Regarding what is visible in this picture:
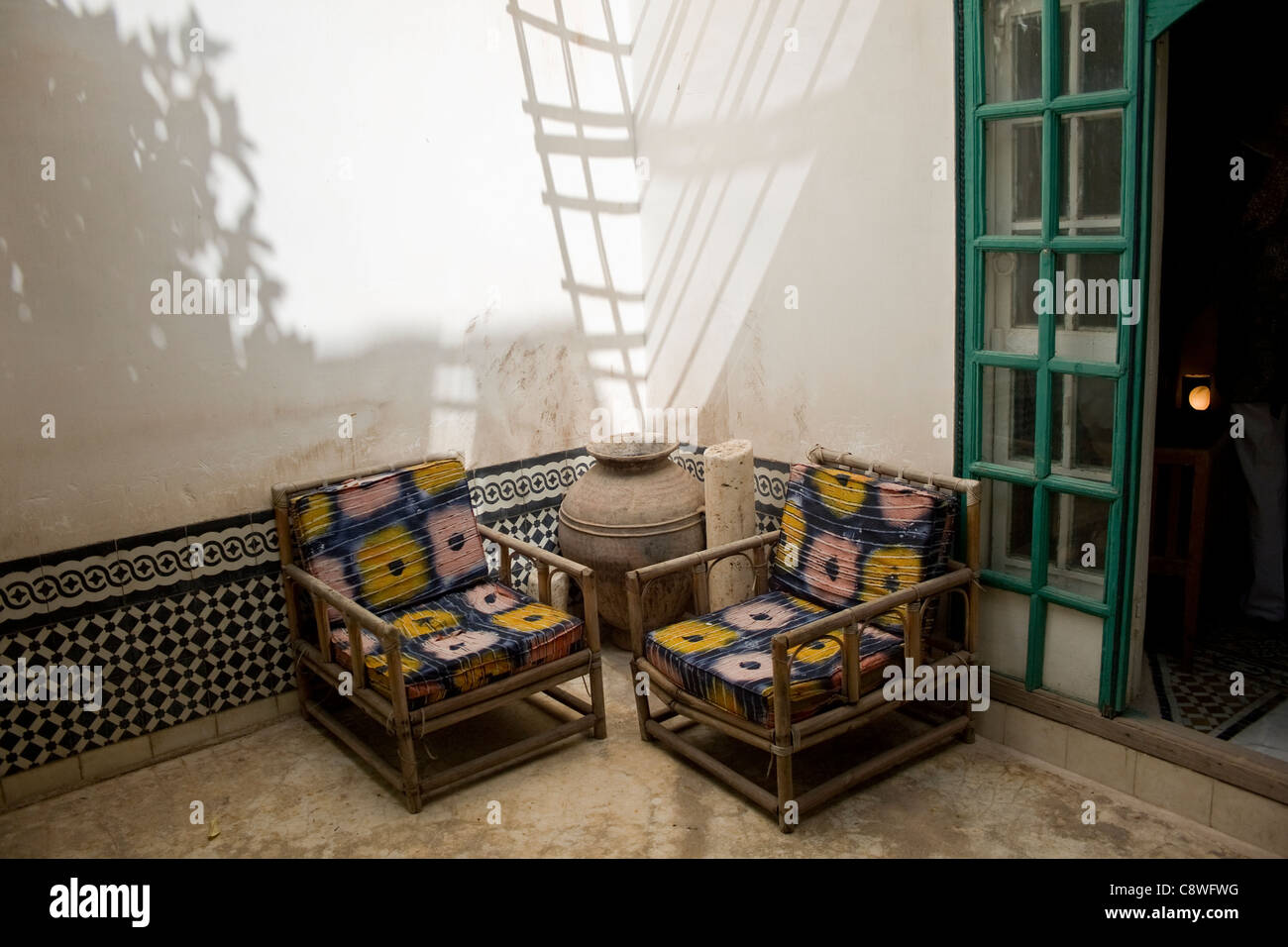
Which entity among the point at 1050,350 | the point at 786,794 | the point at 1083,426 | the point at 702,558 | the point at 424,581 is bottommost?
the point at 786,794

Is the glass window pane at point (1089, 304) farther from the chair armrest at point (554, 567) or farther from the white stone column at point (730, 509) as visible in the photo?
the chair armrest at point (554, 567)

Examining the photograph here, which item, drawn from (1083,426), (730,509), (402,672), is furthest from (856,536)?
(402,672)

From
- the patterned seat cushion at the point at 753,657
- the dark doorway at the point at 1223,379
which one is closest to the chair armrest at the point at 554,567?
the patterned seat cushion at the point at 753,657

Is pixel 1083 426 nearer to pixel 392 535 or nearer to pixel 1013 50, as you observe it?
pixel 1013 50

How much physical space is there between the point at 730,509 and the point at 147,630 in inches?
→ 101

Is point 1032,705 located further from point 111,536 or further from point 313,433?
point 111,536

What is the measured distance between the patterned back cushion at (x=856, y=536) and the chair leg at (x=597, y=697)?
0.87 metres

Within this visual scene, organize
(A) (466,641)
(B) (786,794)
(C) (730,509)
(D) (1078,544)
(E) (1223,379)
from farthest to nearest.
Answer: (C) (730,509), (E) (1223,379), (A) (466,641), (D) (1078,544), (B) (786,794)

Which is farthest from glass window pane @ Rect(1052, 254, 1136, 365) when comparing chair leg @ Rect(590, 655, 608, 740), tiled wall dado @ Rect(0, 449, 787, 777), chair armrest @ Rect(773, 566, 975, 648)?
tiled wall dado @ Rect(0, 449, 787, 777)

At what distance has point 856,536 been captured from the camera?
452 cm

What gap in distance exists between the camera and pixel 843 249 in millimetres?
4812

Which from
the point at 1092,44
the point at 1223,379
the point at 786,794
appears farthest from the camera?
the point at 1223,379

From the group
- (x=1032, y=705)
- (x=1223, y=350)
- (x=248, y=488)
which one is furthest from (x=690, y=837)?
(x=1223, y=350)

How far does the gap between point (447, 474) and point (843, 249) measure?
2017 mm
